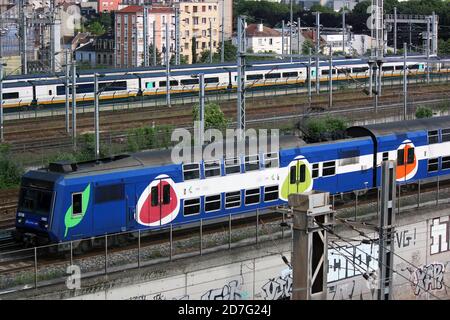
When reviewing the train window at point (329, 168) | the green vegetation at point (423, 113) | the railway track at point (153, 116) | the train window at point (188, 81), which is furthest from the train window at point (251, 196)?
the train window at point (188, 81)

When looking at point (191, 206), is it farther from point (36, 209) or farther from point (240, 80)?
point (240, 80)

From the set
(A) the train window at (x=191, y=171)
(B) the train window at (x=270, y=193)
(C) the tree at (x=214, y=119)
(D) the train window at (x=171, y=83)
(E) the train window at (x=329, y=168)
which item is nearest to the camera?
(A) the train window at (x=191, y=171)

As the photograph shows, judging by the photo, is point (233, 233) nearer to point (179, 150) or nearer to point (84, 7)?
point (179, 150)

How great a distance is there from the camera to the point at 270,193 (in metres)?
24.9

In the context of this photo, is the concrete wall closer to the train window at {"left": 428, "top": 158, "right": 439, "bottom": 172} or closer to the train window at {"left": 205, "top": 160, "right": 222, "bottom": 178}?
the train window at {"left": 205, "top": 160, "right": 222, "bottom": 178}

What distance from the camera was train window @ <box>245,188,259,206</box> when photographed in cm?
2439

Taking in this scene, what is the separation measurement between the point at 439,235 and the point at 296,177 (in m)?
3.99

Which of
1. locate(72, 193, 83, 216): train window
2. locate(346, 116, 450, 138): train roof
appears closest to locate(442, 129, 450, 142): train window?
locate(346, 116, 450, 138): train roof

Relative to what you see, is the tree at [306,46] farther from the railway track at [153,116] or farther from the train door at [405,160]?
the train door at [405,160]

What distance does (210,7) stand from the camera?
341 ft

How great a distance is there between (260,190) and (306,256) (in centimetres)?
1174

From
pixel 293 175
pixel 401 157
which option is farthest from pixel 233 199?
pixel 401 157

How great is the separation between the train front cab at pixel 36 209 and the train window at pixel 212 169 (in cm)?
427

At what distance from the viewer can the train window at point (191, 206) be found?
23.1 m
